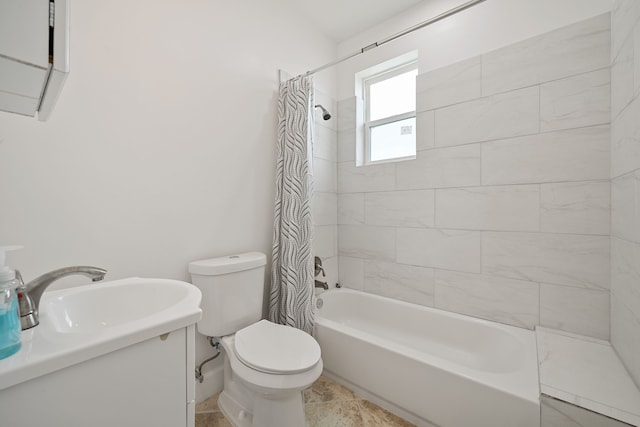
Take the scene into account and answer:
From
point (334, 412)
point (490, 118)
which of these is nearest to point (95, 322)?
point (334, 412)

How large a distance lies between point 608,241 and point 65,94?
102 inches

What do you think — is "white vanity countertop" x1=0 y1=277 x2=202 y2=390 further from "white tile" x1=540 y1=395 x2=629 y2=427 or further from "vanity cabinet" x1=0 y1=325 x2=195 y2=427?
"white tile" x1=540 y1=395 x2=629 y2=427

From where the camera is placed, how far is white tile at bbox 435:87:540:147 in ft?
5.11

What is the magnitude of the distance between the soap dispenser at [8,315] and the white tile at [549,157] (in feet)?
6.85

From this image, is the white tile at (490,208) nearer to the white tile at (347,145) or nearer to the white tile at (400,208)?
the white tile at (400,208)

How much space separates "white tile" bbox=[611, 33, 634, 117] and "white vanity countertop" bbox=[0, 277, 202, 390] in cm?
188

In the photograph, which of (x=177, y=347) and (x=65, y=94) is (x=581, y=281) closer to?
(x=177, y=347)

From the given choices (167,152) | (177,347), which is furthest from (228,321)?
(167,152)

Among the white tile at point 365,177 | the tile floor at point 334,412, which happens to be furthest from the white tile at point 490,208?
the tile floor at point 334,412

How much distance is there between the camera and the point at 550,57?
150 centimetres

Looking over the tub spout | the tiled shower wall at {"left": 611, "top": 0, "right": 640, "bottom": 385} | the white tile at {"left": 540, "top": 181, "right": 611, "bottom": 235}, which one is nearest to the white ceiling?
the tiled shower wall at {"left": 611, "top": 0, "right": 640, "bottom": 385}

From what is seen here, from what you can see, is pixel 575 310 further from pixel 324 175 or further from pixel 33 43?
pixel 33 43

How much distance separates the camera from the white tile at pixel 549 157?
1387mm

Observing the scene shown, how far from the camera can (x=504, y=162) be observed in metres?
1.63
